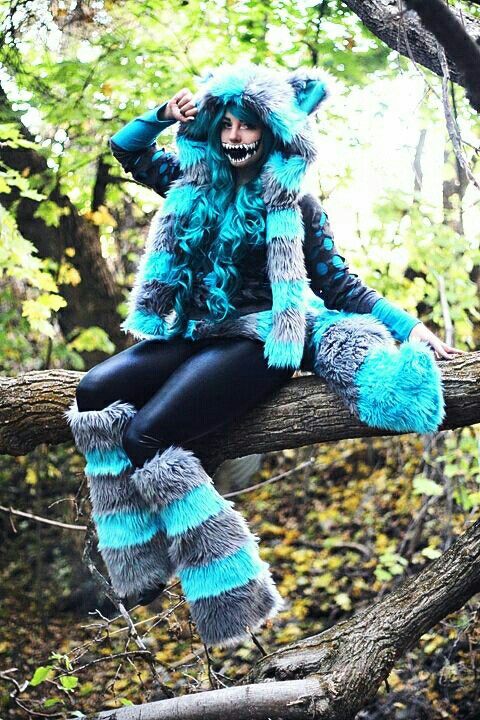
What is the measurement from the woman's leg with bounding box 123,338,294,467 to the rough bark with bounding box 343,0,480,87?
1422mm

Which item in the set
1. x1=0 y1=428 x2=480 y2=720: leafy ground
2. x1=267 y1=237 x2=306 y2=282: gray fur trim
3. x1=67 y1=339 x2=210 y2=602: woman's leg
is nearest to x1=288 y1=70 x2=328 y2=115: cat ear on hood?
x1=267 y1=237 x2=306 y2=282: gray fur trim

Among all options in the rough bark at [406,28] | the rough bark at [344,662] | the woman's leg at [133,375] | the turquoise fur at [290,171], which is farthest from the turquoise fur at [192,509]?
the rough bark at [406,28]

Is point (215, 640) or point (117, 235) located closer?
Answer: point (215, 640)

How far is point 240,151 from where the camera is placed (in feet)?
8.24

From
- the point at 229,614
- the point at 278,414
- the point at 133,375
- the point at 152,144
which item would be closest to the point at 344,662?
the point at 229,614

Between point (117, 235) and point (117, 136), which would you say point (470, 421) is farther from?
point (117, 235)

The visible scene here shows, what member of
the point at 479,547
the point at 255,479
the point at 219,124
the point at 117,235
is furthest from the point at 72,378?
the point at 255,479

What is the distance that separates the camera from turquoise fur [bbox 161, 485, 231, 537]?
2.43 metres

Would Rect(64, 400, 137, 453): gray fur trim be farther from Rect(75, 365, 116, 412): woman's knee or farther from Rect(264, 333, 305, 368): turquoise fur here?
Rect(264, 333, 305, 368): turquoise fur

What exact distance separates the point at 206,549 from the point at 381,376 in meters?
0.76

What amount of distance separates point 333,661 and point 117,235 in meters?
3.49

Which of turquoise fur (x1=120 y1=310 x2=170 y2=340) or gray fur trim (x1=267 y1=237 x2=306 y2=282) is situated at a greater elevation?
gray fur trim (x1=267 y1=237 x2=306 y2=282)

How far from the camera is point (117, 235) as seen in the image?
5.36 m

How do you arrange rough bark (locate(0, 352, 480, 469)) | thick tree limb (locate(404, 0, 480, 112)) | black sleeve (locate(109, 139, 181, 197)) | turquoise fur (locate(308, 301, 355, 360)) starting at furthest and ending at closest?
black sleeve (locate(109, 139, 181, 197)), turquoise fur (locate(308, 301, 355, 360)), rough bark (locate(0, 352, 480, 469)), thick tree limb (locate(404, 0, 480, 112))
